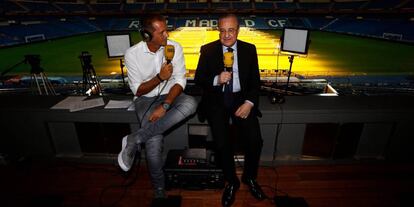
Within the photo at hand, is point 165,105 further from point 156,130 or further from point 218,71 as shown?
point 218,71

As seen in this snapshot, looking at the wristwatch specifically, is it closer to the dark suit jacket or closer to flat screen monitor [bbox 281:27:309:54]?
the dark suit jacket

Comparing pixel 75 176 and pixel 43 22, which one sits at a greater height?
pixel 43 22

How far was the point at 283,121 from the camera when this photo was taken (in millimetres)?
2551

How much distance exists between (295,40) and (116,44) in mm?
3820

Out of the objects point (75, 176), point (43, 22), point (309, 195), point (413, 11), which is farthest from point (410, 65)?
point (43, 22)

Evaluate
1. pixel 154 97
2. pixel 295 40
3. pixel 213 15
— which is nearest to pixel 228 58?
pixel 154 97

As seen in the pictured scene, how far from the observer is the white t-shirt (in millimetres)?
2338

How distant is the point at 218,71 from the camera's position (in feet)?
8.04

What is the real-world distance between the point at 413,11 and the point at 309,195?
21.2m

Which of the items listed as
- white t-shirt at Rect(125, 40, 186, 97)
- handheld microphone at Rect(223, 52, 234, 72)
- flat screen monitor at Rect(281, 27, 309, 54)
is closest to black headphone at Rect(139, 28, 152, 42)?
white t-shirt at Rect(125, 40, 186, 97)

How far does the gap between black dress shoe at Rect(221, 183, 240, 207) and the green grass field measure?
8.16 metres

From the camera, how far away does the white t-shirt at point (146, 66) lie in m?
2.34

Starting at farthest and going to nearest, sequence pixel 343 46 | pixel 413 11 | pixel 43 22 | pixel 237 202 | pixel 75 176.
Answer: pixel 43 22
pixel 413 11
pixel 343 46
pixel 75 176
pixel 237 202

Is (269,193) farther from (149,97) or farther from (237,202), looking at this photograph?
(149,97)
